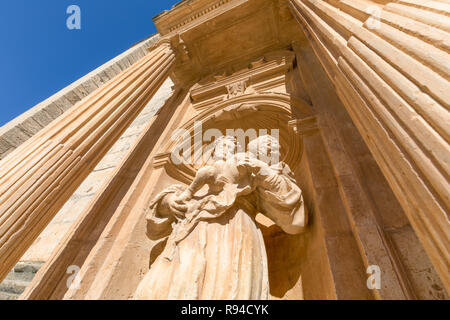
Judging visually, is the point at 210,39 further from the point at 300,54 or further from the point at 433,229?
the point at 433,229

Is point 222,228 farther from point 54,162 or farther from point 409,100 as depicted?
point 54,162

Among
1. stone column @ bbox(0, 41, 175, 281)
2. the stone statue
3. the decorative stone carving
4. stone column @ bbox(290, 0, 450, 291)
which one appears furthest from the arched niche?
stone column @ bbox(290, 0, 450, 291)

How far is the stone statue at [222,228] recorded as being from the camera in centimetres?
116

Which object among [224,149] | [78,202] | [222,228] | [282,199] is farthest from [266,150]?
[78,202]

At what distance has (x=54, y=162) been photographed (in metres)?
1.71

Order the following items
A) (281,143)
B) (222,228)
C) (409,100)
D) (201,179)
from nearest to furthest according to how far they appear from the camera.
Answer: (409,100)
(222,228)
(201,179)
(281,143)

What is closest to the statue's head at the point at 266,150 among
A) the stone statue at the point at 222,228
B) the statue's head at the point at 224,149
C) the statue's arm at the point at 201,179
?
the stone statue at the point at 222,228

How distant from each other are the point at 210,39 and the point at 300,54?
6.67ft

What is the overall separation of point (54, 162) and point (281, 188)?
200cm

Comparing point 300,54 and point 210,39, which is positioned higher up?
point 210,39

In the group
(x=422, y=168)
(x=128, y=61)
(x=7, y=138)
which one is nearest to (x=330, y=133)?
(x=422, y=168)

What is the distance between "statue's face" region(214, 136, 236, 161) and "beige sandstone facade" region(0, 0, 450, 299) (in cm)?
5

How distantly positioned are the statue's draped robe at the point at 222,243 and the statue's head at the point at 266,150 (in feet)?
A: 1.26
